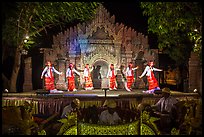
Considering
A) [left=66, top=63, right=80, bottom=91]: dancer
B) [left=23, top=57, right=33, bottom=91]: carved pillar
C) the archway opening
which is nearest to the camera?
[left=66, top=63, right=80, bottom=91]: dancer

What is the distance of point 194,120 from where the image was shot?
6117 mm

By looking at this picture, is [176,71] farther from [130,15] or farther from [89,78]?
[89,78]

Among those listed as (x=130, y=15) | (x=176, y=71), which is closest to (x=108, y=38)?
(x=130, y=15)

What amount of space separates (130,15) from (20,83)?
8400mm

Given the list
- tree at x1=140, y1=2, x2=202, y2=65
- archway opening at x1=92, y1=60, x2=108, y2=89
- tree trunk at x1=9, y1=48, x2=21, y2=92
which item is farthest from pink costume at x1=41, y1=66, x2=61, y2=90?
tree at x1=140, y1=2, x2=202, y2=65

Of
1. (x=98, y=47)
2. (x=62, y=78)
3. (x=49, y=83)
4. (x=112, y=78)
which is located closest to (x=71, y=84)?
(x=49, y=83)

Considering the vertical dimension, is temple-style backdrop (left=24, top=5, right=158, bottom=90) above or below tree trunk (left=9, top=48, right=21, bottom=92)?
above

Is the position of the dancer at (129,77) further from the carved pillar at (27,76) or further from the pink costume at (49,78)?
the carved pillar at (27,76)

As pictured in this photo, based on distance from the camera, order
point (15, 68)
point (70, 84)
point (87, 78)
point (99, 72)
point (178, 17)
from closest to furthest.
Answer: point (178, 17) < point (15, 68) < point (70, 84) < point (87, 78) < point (99, 72)

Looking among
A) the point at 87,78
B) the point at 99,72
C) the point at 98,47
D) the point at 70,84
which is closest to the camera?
the point at 70,84

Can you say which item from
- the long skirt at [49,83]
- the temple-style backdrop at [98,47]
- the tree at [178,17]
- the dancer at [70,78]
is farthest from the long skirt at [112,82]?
the tree at [178,17]

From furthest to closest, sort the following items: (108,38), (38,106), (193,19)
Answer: (108,38) < (38,106) < (193,19)

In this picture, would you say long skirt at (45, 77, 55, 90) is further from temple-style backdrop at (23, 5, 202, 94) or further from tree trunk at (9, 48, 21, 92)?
tree trunk at (9, 48, 21, 92)

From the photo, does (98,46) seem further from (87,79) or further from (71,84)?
(71,84)
